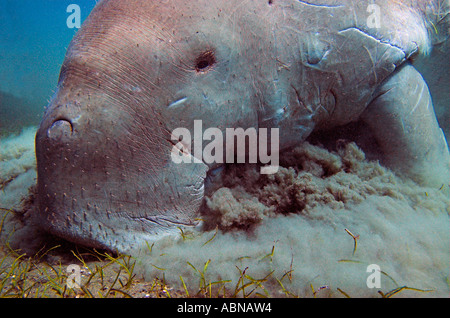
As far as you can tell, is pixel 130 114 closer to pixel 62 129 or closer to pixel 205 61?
pixel 62 129

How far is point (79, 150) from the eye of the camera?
1.86 meters

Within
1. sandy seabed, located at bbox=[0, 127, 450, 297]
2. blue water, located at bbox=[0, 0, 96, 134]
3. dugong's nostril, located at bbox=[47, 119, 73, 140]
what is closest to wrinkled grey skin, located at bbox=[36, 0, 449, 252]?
dugong's nostril, located at bbox=[47, 119, 73, 140]

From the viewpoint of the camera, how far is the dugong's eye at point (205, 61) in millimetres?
2107

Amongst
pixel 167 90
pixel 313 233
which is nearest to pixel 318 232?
pixel 313 233

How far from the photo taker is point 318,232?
2133mm

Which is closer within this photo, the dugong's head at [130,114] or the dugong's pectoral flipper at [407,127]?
the dugong's head at [130,114]

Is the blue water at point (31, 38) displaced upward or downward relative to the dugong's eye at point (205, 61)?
upward

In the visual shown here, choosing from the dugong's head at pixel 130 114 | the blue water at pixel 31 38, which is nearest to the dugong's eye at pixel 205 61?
the dugong's head at pixel 130 114

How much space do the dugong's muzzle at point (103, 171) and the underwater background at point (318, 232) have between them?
335 mm

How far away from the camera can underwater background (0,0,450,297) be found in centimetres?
174

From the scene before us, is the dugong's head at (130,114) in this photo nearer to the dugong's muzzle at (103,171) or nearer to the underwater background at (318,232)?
the dugong's muzzle at (103,171)

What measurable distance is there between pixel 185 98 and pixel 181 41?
46cm

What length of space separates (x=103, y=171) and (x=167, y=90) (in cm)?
84
